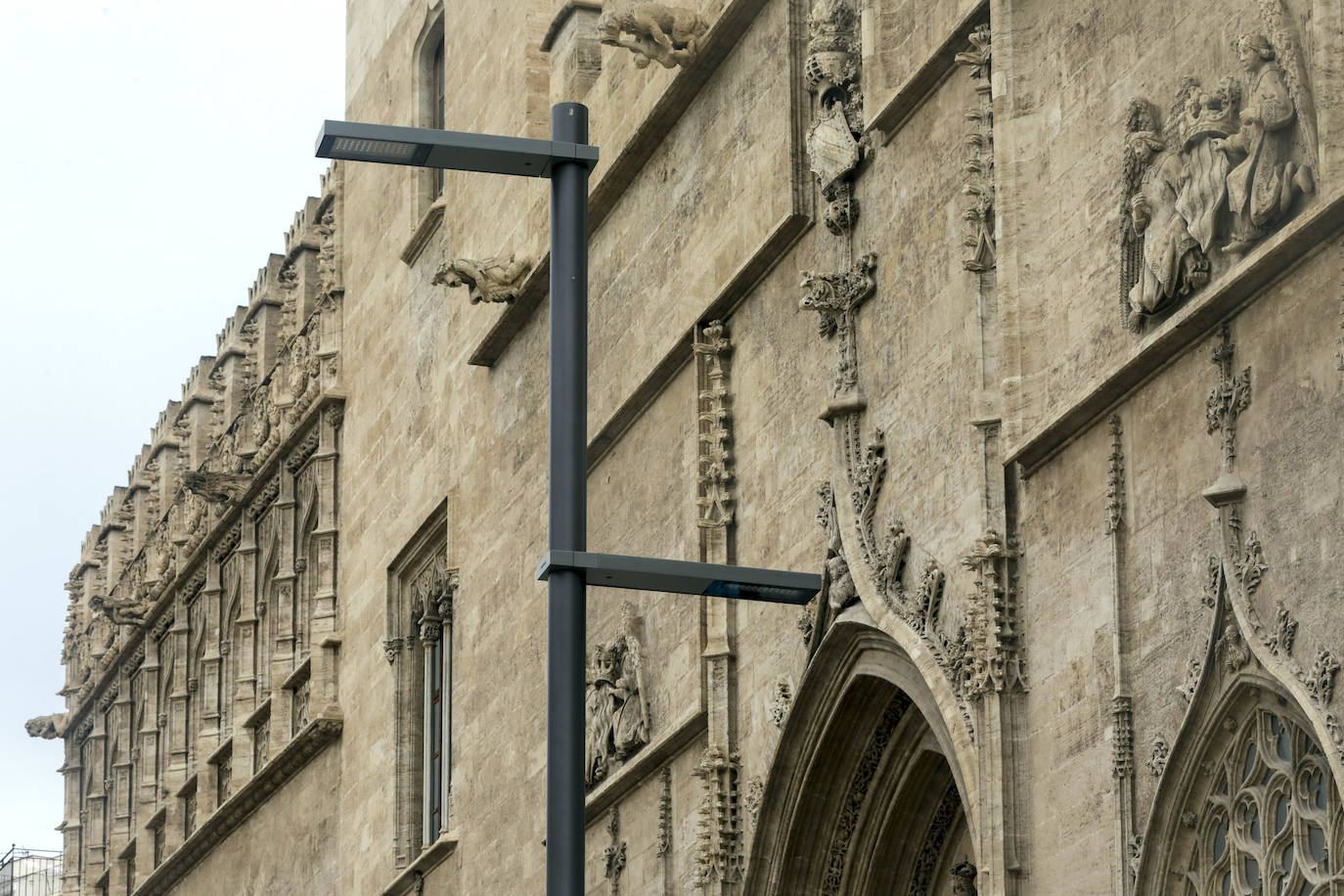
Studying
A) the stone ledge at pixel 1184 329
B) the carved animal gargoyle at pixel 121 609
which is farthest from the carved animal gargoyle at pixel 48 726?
the stone ledge at pixel 1184 329

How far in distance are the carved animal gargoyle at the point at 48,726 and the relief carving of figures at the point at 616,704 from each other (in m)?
25.0

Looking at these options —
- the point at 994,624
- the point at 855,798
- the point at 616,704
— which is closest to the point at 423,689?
the point at 616,704

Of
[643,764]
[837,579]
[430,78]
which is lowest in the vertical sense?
[643,764]

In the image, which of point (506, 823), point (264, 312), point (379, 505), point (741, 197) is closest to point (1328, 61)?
point (741, 197)

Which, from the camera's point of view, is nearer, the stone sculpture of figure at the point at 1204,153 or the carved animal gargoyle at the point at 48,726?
the stone sculpture of figure at the point at 1204,153

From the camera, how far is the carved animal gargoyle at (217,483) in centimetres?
3262

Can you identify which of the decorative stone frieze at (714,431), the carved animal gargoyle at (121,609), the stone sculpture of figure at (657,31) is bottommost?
the decorative stone frieze at (714,431)

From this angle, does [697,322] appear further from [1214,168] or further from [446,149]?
[446,149]

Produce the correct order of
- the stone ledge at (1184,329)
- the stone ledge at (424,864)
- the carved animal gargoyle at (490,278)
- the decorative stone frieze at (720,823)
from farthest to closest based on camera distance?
the stone ledge at (424,864), the carved animal gargoyle at (490,278), the decorative stone frieze at (720,823), the stone ledge at (1184,329)

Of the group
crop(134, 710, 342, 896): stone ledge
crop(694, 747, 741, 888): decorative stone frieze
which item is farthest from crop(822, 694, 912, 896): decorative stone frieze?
crop(134, 710, 342, 896): stone ledge

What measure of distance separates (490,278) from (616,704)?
4.44 meters

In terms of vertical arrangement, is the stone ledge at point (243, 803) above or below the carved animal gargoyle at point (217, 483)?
below

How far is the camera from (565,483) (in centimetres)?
903

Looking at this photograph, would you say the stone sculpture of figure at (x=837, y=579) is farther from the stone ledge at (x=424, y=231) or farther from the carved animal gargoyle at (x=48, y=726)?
the carved animal gargoyle at (x=48, y=726)
